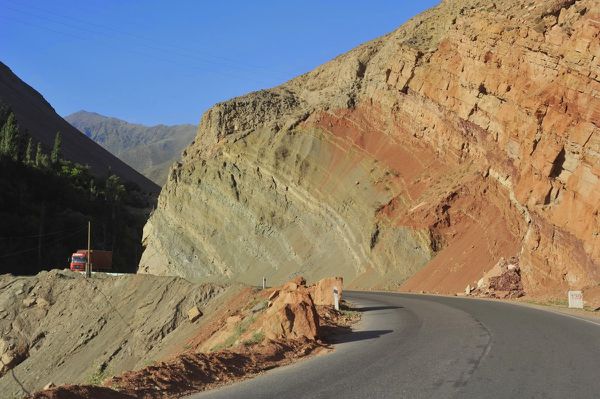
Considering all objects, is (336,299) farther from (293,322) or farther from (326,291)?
(293,322)

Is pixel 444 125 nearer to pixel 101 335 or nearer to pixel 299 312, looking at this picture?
pixel 101 335

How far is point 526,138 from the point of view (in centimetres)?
3219

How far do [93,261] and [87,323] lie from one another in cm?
2378

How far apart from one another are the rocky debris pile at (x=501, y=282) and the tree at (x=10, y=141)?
231 ft

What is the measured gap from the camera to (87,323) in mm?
30297

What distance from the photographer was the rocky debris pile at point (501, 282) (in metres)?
29.1

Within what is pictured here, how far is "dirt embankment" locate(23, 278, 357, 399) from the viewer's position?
332 inches

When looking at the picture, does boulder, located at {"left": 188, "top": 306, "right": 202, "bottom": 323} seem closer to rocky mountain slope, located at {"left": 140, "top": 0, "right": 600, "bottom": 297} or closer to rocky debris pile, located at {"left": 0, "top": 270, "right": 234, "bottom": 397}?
rocky debris pile, located at {"left": 0, "top": 270, "right": 234, "bottom": 397}

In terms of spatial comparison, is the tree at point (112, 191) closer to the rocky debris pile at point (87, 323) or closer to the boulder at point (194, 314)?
the rocky debris pile at point (87, 323)

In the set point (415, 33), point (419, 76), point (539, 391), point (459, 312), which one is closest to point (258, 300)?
point (459, 312)

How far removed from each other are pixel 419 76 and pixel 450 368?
116 ft

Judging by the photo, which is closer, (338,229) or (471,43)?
(471,43)

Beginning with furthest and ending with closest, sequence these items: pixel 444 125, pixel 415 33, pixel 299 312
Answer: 1. pixel 415 33
2. pixel 444 125
3. pixel 299 312

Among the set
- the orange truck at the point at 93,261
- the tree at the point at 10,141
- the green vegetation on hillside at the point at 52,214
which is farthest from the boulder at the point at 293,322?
the tree at the point at 10,141
